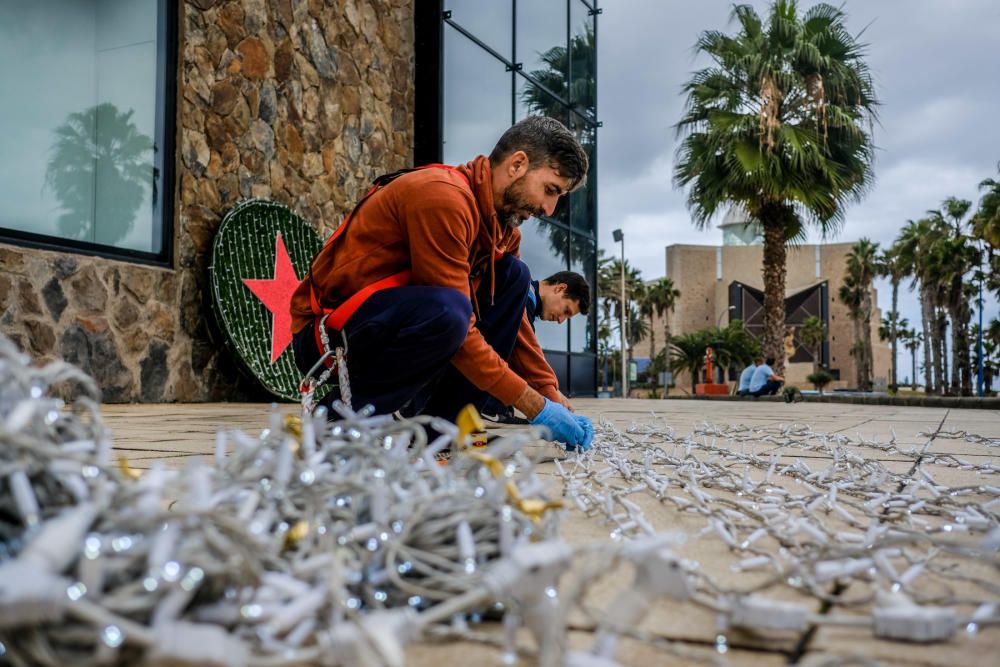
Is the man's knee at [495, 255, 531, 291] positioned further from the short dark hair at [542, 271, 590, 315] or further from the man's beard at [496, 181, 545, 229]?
the short dark hair at [542, 271, 590, 315]

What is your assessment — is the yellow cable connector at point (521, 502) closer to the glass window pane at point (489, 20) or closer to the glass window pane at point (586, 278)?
the glass window pane at point (489, 20)

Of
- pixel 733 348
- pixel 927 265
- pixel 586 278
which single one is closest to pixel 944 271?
pixel 927 265

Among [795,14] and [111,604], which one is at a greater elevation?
[795,14]

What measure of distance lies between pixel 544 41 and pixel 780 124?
6482 millimetres

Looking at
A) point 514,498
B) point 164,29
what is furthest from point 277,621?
point 164,29

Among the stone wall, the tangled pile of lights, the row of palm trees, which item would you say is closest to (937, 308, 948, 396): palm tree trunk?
the row of palm trees

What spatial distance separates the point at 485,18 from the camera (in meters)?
8.00

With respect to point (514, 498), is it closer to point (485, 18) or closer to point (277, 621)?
point (277, 621)

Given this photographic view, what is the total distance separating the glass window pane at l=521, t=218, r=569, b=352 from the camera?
8.41 m

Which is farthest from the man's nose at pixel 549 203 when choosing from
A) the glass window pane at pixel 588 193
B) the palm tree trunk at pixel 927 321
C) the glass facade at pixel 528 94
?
the palm tree trunk at pixel 927 321

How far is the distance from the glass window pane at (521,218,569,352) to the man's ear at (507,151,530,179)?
19.5 ft

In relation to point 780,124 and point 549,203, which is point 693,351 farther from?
point 549,203

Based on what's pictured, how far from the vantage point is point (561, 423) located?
214cm

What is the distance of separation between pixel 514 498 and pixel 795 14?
52.9 ft
